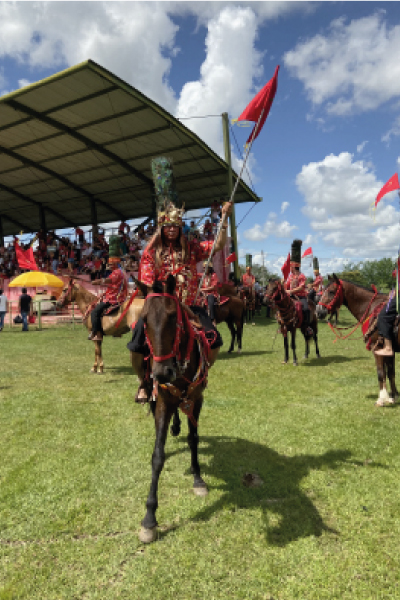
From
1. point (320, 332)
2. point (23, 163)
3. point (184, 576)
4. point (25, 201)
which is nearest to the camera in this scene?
point (184, 576)

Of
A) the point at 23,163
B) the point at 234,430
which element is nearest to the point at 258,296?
the point at 23,163

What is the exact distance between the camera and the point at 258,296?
25.8 m

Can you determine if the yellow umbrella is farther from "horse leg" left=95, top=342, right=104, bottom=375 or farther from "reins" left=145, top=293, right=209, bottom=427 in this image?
"reins" left=145, top=293, right=209, bottom=427

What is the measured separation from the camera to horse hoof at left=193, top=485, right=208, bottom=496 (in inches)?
166

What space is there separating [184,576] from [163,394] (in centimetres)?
149

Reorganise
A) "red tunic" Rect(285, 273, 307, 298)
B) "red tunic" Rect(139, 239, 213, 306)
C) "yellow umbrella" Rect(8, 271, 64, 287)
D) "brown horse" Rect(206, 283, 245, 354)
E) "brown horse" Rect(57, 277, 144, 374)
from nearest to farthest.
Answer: "red tunic" Rect(139, 239, 213, 306)
"brown horse" Rect(57, 277, 144, 374)
"red tunic" Rect(285, 273, 307, 298)
"brown horse" Rect(206, 283, 245, 354)
"yellow umbrella" Rect(8, 271, 64, 287)

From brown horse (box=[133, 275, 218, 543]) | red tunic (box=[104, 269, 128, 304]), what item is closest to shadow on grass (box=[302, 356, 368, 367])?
red tunic (box=[104, 269, 128, 304])

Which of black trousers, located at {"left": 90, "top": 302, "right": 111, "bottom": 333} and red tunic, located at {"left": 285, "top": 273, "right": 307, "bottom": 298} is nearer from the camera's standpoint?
black trousers, located at {"left": 90, "top": 302, "right": 111, "bottom": 333}

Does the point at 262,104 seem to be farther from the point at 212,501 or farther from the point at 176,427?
the point at 212,501

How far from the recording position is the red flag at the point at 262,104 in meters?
4.96

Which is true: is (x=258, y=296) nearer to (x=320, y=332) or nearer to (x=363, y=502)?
(x=320, y=332)

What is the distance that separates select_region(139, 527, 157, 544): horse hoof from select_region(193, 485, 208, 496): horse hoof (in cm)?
78

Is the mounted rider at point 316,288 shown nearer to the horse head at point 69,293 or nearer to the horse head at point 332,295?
the horse head at point 332,295

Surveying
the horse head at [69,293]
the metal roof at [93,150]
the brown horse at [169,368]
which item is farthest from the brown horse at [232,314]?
the metal roof at [93,150]
